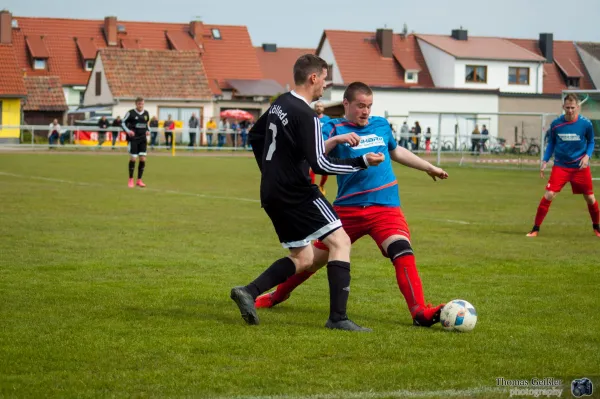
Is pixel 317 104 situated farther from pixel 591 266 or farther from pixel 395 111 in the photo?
pixel 395 111

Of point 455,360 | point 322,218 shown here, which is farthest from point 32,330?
point 455,360

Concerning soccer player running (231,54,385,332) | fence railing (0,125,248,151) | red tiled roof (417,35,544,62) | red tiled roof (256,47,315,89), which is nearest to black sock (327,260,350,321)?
soccer player running (231,54,385,332)

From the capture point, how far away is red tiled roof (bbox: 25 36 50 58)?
3223 inches

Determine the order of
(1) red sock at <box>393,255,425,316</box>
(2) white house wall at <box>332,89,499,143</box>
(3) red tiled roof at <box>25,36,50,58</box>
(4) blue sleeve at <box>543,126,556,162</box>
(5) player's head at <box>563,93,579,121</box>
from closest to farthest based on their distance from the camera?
(1) red sock at <box>393,255,425,316</box> → (5) player's head at <box>563,93,579,121</box> → (4) blue sleeve at <box>543,126,556,162</box> → (2) white house wall at <box>332,89,499,143</box> → (3) red tiled roof at <box>25,36,50,58</box>

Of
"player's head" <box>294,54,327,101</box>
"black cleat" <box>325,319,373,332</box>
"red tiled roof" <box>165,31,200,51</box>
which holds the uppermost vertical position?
"red tiled roof" <box>165,31,200,51</box>

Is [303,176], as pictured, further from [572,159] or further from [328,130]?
[572,159]

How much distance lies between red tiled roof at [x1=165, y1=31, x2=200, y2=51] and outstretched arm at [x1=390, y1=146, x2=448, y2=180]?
78.4 meters

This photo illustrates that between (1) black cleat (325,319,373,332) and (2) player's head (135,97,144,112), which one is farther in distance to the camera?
(2) player's head (135,97,144,112)

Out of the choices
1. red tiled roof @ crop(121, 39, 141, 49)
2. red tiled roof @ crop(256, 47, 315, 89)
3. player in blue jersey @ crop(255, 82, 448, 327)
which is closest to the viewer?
player in blue jersey @ crop(255, 82, 448, 327)

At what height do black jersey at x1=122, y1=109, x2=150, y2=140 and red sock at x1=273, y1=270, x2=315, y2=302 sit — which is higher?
black jersey at x1=122, y1=109, x2=150, y2=140

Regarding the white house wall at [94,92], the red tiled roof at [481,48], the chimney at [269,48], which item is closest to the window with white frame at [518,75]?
the red tiled roof at [481,48]

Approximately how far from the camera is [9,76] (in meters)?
67.1

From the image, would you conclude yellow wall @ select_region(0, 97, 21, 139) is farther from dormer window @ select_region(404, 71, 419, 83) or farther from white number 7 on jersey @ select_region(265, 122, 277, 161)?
white number 7 on jersey @ select_region(265, 122, 277, 161)

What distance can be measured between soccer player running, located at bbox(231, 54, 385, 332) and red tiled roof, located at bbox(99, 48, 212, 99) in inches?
2545
